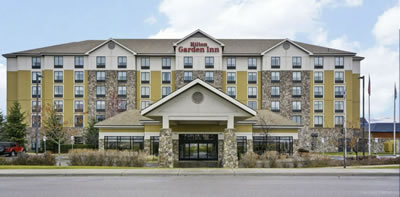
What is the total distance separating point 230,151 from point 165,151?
14.5 feet

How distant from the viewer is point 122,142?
41531mm

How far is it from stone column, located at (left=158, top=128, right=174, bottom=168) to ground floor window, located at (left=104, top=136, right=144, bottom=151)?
38.1 ft

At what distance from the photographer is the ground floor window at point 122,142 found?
41.3 m

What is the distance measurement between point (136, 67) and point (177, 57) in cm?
709

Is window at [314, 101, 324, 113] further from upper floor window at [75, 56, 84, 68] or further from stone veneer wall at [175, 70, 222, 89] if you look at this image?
upper floor window at [75, 56, 84, 68]

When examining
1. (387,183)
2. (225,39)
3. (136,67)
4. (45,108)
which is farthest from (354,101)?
(387,183)

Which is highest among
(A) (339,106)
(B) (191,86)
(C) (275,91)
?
(C) (275,91)

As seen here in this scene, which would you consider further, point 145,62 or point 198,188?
point 145,62

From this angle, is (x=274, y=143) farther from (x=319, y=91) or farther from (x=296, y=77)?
(x=319, y=91)

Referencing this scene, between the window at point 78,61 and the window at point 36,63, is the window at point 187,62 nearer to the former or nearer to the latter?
the window at point 78,61

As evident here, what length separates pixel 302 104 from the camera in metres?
71.6

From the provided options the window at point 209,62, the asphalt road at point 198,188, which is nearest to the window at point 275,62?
the window at point 209,62

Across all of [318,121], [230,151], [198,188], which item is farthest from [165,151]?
[318,121]

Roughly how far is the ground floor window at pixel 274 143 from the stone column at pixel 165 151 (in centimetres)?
1315
